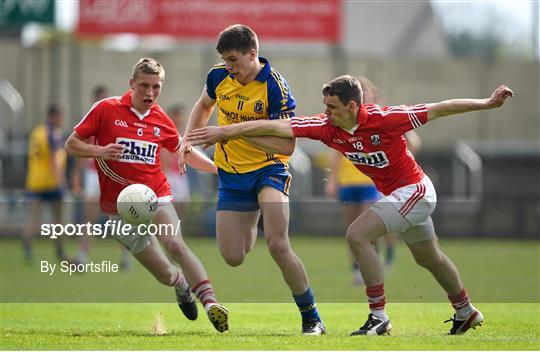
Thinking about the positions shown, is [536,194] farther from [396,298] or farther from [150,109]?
[150,109]

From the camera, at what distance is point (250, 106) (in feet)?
29.7

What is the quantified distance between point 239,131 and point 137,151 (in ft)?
4.59

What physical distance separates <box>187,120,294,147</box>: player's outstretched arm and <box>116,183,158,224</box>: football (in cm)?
84

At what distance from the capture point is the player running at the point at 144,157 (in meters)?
9.22

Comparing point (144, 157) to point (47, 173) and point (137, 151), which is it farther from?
point (47, 173)

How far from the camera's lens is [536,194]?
97.2ft

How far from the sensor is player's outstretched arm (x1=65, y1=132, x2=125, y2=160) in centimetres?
902

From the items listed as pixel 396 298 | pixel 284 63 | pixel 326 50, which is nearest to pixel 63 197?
pixel 396 298

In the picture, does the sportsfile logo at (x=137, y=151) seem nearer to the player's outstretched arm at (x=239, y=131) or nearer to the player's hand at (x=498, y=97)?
the player's outstretched arm at (x=239, y=131)

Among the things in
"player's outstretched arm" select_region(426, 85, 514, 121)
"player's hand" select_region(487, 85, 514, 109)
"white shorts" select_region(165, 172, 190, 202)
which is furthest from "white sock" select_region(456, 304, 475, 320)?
"white shorts" select_region(165, 172, 190, 202)

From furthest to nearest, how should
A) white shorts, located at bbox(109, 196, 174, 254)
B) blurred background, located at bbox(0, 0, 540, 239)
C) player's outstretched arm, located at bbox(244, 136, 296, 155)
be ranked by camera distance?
blurred background, located at bbox(0, 0, 540, 239) < white shorts, located at bbox(109, 196, 174, 254) < player's outstretched arm, located at bbox(244, 136, 296, 155)

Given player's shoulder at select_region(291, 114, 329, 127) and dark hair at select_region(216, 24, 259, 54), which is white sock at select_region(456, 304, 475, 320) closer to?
player's shoulder at select_region(291, 114, 329, 127)

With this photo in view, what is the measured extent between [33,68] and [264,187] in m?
23.1

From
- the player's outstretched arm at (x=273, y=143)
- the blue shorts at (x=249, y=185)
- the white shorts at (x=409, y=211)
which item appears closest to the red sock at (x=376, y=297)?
the white shorts at (x=409, y=211)
